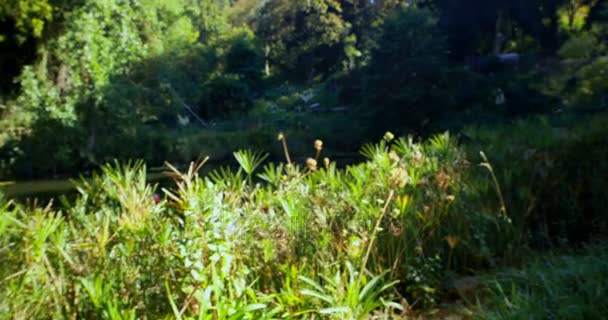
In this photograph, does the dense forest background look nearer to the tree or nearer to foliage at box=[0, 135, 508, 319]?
the tree

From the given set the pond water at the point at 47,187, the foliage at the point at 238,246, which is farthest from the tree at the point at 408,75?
the foliage at the point at 238,246

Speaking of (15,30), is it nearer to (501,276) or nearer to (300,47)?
(501,276)

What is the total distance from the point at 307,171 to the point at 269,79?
34347 mm

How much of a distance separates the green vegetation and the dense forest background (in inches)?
3.7

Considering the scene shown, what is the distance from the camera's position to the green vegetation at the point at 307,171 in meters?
2.39

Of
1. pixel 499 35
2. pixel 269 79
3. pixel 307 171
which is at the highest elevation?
pixel 499 35

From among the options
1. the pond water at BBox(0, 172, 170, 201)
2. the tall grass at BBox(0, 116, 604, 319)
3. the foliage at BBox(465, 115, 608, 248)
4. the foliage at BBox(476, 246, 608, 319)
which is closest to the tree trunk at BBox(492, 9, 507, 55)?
the pond water at BBox(0, 172, 170, 201)

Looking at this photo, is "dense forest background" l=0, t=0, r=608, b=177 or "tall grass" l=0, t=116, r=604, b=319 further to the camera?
"dense forest background" l=0, t=0, r=608, b=177

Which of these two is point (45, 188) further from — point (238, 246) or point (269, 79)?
point (269, 79)

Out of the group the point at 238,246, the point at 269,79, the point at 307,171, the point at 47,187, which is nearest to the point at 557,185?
the point at 307,171

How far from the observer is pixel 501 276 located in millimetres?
3113

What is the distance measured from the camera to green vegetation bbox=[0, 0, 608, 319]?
239cm

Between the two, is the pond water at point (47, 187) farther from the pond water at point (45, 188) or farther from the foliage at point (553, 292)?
the foliage at point (553, 292)

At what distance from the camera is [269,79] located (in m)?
38.8
